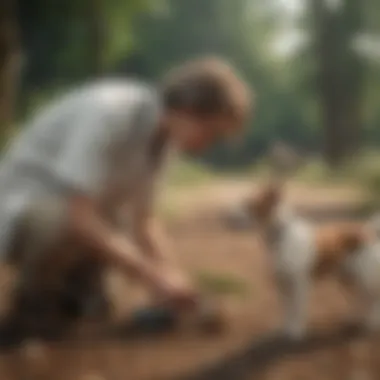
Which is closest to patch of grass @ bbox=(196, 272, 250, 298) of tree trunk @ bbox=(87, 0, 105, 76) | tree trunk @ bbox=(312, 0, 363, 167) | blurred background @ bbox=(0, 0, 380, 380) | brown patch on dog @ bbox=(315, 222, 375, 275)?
blurred background @ bbox=(0, 0, 380, 380)

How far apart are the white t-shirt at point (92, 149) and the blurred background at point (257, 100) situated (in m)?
0.02

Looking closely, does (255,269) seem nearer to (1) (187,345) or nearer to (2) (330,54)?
(1) (187,345)

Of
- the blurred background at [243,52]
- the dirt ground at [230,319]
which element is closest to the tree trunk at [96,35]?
the blurred background at [243,52]

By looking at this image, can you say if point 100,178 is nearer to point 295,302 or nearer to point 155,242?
point 155,242

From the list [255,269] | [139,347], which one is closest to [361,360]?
[255,269]

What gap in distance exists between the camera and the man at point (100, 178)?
3.61 ft

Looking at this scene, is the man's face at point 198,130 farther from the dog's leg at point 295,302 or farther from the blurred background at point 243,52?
the dog's leg at point 295,302

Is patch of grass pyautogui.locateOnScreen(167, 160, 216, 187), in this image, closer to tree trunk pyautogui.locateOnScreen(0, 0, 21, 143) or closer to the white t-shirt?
the white t-shirt

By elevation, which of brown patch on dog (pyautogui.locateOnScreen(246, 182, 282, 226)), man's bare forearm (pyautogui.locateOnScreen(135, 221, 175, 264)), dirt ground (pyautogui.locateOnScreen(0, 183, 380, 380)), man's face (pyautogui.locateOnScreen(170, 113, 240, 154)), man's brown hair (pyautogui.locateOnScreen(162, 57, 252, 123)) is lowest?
dirt ground (pyautogui.locateOnScreen(0, 183, 380, 380))

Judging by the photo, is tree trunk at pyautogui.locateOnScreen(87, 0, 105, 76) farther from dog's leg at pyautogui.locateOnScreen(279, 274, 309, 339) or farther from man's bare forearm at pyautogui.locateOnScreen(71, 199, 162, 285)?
dog's leg at pyautogui.locateOnScreen(279, 274, 309, 339)

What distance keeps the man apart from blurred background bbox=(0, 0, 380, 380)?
0.03 metres

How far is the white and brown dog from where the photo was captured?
1.10 m

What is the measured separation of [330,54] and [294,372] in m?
0.47

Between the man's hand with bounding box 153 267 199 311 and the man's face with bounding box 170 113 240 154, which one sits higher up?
the man's face with bounding box 170 113 240 154
